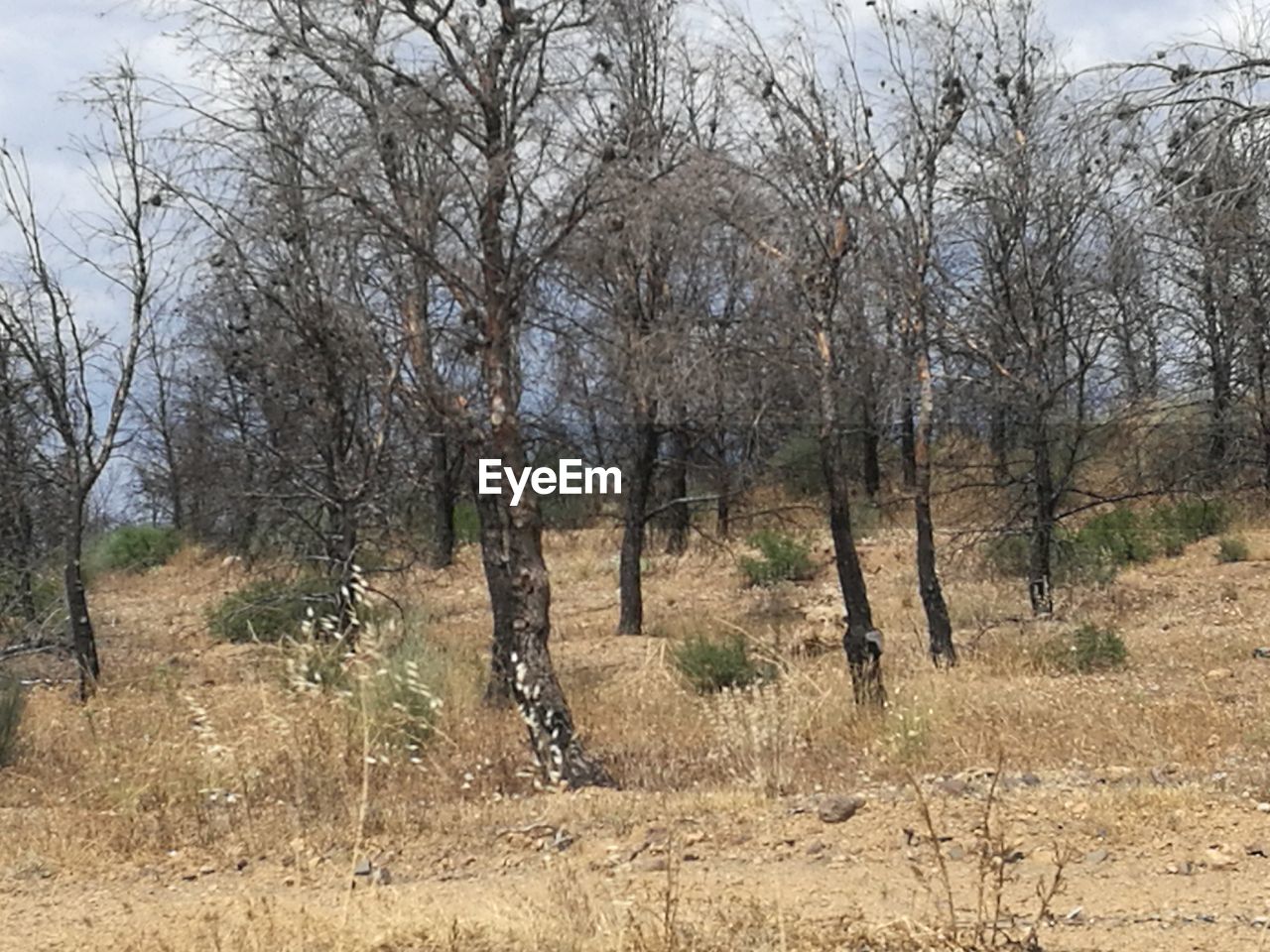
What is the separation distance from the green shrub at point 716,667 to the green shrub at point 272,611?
4.93 m

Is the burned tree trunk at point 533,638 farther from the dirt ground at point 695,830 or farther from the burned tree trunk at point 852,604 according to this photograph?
the burned tree trunk at point 852,604

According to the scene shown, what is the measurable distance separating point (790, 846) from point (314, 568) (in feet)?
44.9

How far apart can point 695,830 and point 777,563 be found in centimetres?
1547

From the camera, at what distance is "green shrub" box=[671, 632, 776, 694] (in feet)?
38.9

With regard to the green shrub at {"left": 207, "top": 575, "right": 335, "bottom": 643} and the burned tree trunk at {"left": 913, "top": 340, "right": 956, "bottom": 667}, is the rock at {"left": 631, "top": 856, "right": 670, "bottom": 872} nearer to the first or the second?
the burned tree trunk at {"left": 913, "top": 340, "right": 956, "bottom": 667}

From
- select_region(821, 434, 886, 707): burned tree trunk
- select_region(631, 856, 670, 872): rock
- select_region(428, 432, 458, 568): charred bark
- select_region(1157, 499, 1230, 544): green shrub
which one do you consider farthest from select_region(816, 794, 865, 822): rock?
select_region(428, 432, 458, 568): charred bark

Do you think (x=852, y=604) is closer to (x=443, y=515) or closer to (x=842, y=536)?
(x=842, y=536)

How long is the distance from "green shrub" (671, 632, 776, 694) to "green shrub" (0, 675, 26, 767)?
5.27m

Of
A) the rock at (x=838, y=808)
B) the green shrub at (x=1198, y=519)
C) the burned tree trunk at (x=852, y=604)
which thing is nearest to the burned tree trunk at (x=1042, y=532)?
the burned tree trunk at (x=852, y=604)

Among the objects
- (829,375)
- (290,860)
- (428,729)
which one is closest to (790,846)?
(290,860)

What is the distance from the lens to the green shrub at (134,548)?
1257 inches

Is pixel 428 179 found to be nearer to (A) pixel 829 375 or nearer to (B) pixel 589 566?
(A) pixel 829 375

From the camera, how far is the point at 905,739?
849 centimetres

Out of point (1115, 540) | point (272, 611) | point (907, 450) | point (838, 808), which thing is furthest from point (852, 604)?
point (907, 450)
